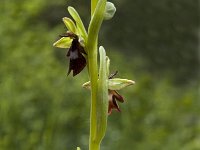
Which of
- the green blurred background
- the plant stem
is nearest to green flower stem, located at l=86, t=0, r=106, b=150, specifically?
the plant stem

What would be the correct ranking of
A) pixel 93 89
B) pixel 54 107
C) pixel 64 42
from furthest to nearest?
pixel 54 107, pixel 64 42, pixel 93 89

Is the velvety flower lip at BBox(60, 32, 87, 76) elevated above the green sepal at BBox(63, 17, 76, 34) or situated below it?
below

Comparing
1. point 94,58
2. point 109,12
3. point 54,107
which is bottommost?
point 54,107

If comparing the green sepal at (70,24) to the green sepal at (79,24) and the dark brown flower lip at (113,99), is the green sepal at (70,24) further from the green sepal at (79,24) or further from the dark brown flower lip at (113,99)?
the dark brown flower lip at (113,99)

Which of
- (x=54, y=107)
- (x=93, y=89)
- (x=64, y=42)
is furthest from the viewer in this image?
(x=54, y=107)

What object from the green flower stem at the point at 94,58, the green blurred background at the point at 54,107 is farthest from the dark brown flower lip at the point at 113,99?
the green blurred background at the point at 54,107

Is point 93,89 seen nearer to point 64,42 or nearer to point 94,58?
point 94,58

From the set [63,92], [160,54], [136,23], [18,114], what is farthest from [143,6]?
[18,114]

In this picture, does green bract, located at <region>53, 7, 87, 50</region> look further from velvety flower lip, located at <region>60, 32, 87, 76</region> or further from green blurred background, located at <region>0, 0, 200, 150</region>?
green blurred background, located at <region>0, 0, 200, 150</region>

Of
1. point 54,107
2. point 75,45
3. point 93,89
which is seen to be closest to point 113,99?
point 93,89
